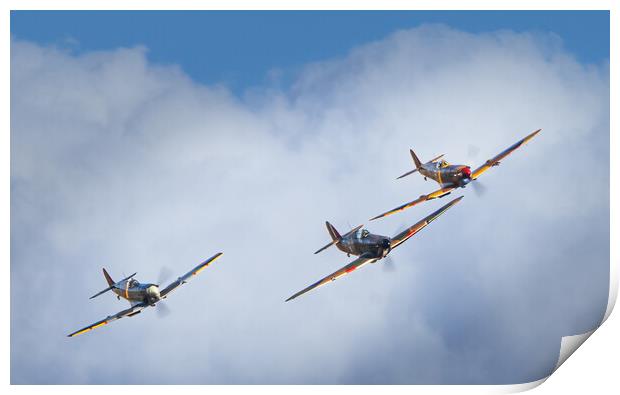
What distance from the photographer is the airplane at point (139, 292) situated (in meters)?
14.4

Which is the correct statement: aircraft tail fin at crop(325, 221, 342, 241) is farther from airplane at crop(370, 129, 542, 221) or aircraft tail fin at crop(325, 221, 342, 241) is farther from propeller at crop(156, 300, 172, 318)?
propeller at crop(156, 300, 172, 318)

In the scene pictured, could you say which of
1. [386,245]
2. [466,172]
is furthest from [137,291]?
[466,172]

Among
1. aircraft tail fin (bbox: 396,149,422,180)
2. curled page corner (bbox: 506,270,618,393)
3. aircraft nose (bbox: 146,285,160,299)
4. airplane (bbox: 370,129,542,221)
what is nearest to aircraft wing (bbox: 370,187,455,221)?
airplane (bbox: 370,129,542,221)

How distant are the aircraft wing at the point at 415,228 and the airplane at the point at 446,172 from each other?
26 centimetres

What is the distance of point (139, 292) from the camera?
47.6ft

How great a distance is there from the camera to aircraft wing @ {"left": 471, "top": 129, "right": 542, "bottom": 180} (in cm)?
1328

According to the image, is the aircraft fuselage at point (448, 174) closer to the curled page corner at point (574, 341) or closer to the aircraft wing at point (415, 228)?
the aircraft wing at point (415, 228)

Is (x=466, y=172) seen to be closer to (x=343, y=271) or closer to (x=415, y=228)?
(x=415, y=228)

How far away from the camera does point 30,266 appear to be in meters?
13.2

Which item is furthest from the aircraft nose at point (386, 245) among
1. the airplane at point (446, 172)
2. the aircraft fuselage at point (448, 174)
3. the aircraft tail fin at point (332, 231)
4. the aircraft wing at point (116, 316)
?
the aircraft wing at point (116, 316)
